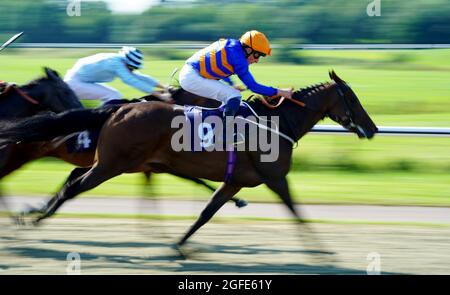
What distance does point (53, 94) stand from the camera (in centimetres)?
721

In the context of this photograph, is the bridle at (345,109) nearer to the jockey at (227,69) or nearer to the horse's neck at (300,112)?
the horse's neck at (300,112)

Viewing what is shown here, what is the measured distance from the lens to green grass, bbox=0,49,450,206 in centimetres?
955

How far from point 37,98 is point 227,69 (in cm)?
177

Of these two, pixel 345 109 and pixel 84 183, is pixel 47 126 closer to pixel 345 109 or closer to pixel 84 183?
pixel 84 183

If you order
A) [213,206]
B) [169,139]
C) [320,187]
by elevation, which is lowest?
[320,187]

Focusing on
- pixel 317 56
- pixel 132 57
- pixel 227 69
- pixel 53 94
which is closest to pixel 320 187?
pixel 132 57

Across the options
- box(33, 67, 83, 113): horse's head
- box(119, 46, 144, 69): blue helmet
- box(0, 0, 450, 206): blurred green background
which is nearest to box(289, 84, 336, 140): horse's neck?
box(119, 46, 144, 69): blue helmet

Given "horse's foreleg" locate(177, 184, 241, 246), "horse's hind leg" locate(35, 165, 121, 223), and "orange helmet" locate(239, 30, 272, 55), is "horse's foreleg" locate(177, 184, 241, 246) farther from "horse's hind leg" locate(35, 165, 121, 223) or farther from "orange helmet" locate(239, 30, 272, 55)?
"orange helmet" locate(239, 30, 272, 55)

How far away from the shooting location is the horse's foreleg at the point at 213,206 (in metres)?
6.27

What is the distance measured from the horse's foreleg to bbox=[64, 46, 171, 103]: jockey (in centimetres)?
146

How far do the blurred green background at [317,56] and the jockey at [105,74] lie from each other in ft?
9.43

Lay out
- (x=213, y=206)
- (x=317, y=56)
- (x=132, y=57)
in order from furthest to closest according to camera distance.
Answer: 1. (x=317, y=56)
2. (x=132, y=57)
3. (x=213, y=206)

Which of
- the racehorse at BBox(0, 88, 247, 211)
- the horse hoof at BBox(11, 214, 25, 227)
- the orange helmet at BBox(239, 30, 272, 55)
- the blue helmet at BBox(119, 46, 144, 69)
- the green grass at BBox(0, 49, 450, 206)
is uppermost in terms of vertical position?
the orange helmet at BBox(239, 30, 272, 55)

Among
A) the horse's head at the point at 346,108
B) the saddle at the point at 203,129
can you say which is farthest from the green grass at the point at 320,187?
the saddle at the point at 203,129
